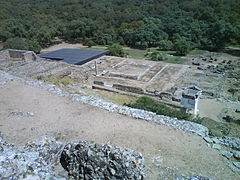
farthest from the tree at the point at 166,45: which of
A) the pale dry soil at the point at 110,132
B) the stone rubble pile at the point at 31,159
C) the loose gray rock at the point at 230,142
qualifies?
the stone rubble pile at the point at 31,159

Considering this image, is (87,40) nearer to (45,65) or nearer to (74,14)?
(74,14)

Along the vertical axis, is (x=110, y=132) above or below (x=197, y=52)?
above

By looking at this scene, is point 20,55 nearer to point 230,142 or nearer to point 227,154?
point 230,142

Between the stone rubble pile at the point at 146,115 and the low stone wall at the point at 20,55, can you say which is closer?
the stone rubble pile at the point at 146,115

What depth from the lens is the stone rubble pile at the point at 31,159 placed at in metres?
4.56

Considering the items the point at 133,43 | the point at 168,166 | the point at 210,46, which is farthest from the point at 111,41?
the point at 168,166

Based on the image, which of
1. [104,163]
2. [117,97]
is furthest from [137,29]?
[104,163]

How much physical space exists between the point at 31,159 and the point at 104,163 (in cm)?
192

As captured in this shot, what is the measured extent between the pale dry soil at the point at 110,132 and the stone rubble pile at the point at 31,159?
46.0 inches

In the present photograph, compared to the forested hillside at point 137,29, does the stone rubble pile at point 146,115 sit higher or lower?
lower

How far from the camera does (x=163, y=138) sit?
24.0ft

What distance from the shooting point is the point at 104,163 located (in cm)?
505

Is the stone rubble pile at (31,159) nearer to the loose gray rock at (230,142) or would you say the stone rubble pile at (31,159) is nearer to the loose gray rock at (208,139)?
the loose gray rock at (208,139)

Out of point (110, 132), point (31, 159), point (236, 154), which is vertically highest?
point (31, 159)
